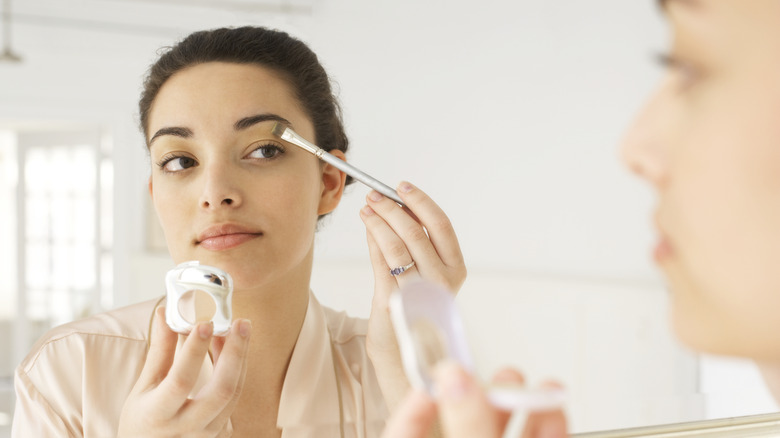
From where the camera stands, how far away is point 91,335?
0.41m

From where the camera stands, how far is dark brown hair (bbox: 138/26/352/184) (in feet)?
1.34

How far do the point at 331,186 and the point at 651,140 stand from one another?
25 centimetres

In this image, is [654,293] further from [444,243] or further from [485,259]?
[444,243]

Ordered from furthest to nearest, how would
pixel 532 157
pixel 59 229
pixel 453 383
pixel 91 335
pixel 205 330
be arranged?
pixel 59 229, pixel 532 157, pixel 91 335, pixel 205 330, pixel 453 383

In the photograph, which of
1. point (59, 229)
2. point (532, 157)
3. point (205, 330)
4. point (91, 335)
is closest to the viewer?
point (205, 330)

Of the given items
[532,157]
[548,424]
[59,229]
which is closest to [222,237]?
[548,424]

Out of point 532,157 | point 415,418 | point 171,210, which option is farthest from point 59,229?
point 415,418

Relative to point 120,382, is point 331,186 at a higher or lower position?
higher

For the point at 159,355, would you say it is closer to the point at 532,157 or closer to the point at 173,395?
the point at 173,395

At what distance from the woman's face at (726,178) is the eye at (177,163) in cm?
24

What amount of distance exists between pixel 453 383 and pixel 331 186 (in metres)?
0.28

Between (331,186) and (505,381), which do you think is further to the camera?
(331,186)

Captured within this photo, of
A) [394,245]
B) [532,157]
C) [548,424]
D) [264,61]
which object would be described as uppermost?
[532,157]

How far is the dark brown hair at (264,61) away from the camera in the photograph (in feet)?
1.34
